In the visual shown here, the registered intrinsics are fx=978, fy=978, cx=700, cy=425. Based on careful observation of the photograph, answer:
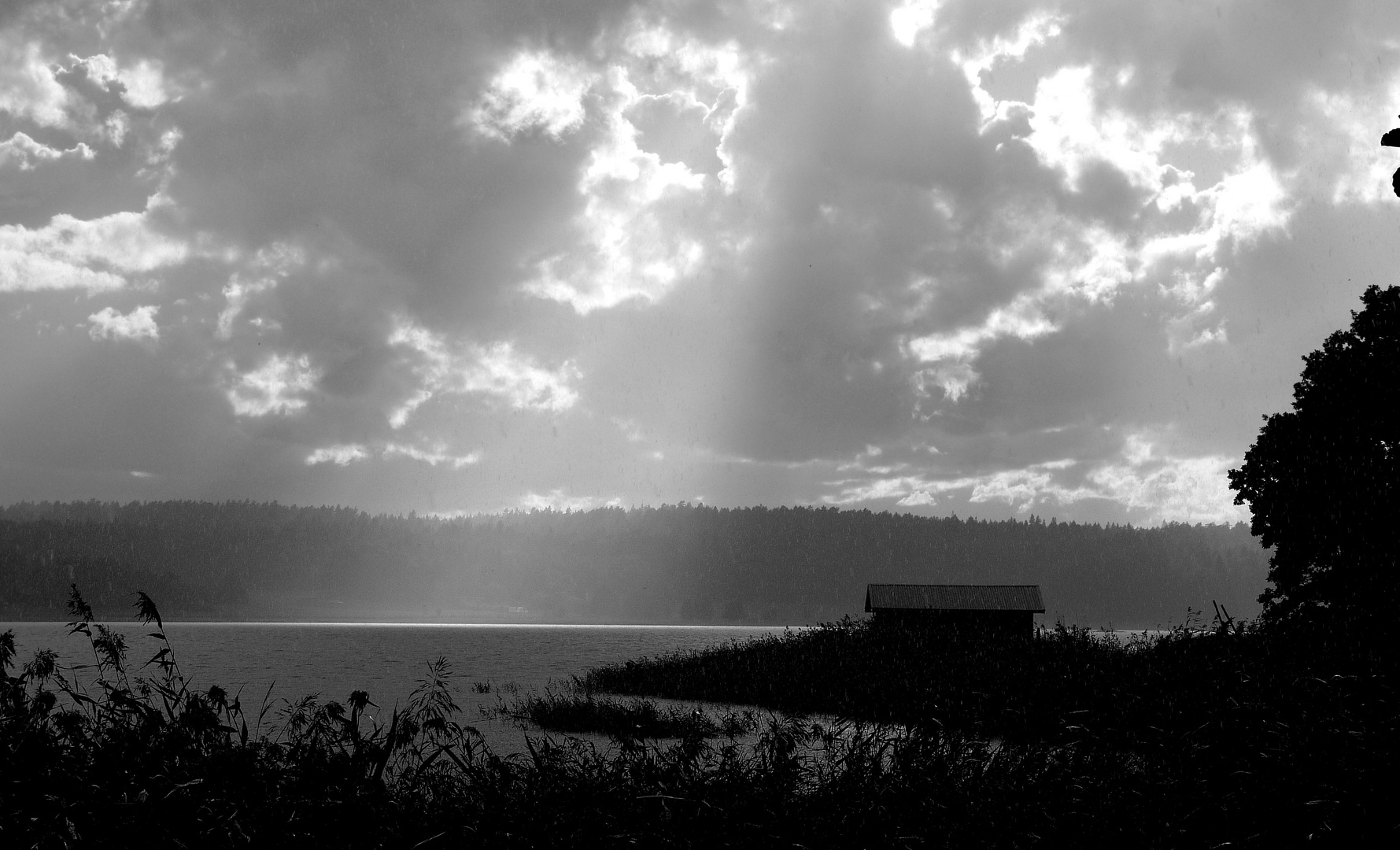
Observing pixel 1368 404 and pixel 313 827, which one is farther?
pixel 1368 404

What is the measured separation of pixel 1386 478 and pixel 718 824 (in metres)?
32.4

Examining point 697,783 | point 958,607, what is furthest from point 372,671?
point 697,783

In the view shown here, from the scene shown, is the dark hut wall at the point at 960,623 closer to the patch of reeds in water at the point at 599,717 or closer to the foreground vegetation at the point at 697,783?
the patch of reeds in water at the point at 599,717

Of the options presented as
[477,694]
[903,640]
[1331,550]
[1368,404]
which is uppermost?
[1368,404]

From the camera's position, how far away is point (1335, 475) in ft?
105

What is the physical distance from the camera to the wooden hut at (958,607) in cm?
5159

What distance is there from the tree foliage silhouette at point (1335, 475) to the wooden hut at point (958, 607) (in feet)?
53.7

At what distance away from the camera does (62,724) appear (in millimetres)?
7168

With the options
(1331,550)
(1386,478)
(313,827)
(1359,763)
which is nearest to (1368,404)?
(1386,478)

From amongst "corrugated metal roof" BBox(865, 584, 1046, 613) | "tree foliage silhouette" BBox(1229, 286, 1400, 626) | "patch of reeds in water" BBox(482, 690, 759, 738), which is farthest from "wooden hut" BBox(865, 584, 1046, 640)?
"patch of reeds in water" BBox(482, 690, 759, 738)

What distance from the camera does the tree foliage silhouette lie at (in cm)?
3055

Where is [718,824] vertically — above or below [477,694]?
above

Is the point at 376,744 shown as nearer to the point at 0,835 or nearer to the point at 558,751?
the point at 558,751

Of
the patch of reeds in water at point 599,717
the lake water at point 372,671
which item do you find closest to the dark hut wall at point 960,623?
the lake water at point 372,671
